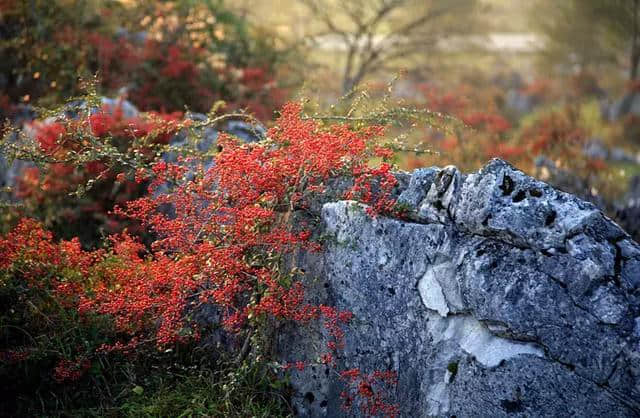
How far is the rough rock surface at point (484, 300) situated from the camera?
3629mm

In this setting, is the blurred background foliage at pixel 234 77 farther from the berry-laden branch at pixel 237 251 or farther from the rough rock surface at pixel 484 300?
the rough rock surface at pixel 484 300

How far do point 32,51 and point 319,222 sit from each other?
21.4ft

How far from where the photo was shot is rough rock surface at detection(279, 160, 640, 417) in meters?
3.63

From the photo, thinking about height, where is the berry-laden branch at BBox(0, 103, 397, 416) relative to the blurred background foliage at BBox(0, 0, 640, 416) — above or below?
above

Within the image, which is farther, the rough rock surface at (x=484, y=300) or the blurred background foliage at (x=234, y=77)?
the blurred background foliage at (x=234, y=77)

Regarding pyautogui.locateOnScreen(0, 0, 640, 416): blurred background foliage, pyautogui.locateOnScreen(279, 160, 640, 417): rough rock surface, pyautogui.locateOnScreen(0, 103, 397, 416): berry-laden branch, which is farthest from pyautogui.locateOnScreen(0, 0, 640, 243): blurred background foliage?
pyautogui.locateOnScreen(279, 160, 640, 417): rough rock surface

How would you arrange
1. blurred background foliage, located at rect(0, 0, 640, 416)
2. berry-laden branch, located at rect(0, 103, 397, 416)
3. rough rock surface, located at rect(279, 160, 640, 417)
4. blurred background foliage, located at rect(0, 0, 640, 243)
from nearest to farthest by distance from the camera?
rough rock surface, located at rect(279, 160, 640, 417)
berry-laden branch, located at rect(0, 103, 397, 416)
blurred background foliage, located at rect(0, 0, 640, 416)
blurred background foliage, located at rect(0, 0, 640, 243)

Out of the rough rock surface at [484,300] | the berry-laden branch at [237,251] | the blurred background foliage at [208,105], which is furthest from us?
the blurred background foliage at [208,105]

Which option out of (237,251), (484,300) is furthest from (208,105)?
(484,300)

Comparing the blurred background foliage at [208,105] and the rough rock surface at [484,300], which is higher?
the rough rock surface at [484,300]

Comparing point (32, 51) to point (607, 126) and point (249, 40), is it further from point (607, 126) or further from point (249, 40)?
point (607, 126)

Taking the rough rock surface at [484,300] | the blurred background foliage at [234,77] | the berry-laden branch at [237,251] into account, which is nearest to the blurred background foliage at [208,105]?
the blurred background foliage at [234,77]

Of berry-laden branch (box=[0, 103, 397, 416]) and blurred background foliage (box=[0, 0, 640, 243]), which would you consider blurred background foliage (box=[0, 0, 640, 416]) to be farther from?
berry-laden branch (box=[0, 103, 397, 416])

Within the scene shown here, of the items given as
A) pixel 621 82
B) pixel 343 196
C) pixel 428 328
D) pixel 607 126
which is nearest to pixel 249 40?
pixel 343 196
